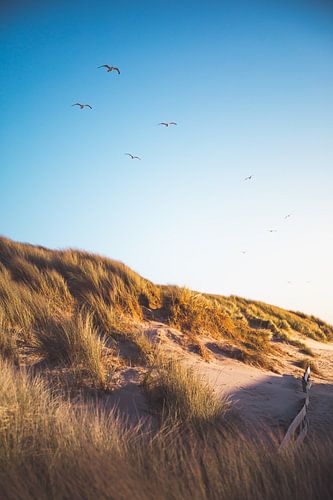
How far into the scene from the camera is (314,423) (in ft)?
15.8

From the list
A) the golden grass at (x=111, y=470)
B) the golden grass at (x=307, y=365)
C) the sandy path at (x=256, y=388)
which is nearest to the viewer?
the golden grass at (x=111, y=470)

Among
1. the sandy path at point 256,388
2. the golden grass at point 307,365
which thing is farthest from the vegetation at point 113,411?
the golden grass at point 307,365

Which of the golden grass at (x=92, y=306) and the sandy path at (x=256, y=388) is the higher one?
the golden grass at (x=92, y=306)

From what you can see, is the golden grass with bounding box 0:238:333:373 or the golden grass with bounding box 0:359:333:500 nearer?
the golden grass with bounding box 0:359:333:500

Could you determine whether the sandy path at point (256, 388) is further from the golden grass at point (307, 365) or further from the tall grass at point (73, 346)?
the tall grass at point (73, 346)

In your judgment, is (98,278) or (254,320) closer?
(98,278)

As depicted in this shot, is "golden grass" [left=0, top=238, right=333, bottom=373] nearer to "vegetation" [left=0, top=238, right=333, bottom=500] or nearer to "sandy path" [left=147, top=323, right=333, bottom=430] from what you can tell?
"vegetation" [left=0, top=238, right=333, bottom=500]

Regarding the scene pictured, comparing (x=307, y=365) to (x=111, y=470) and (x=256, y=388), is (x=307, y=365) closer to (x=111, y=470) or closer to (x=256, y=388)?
(x=256, y=388)

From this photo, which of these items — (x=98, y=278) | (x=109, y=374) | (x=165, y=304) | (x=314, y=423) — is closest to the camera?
(x=109, y=374)

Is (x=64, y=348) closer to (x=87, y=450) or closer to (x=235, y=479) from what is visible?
(x=87, y=450)

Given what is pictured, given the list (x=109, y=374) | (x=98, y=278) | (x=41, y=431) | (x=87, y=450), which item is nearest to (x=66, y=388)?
(x=109, y=374)

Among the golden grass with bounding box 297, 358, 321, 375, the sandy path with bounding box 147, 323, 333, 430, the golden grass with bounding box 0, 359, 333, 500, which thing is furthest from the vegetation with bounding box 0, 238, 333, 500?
the golden grass with bounding box 297, 358, 321, 375

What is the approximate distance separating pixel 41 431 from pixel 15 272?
6823 millimetres

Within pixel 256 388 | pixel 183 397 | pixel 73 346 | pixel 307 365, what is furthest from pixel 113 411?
pixel 307 365
